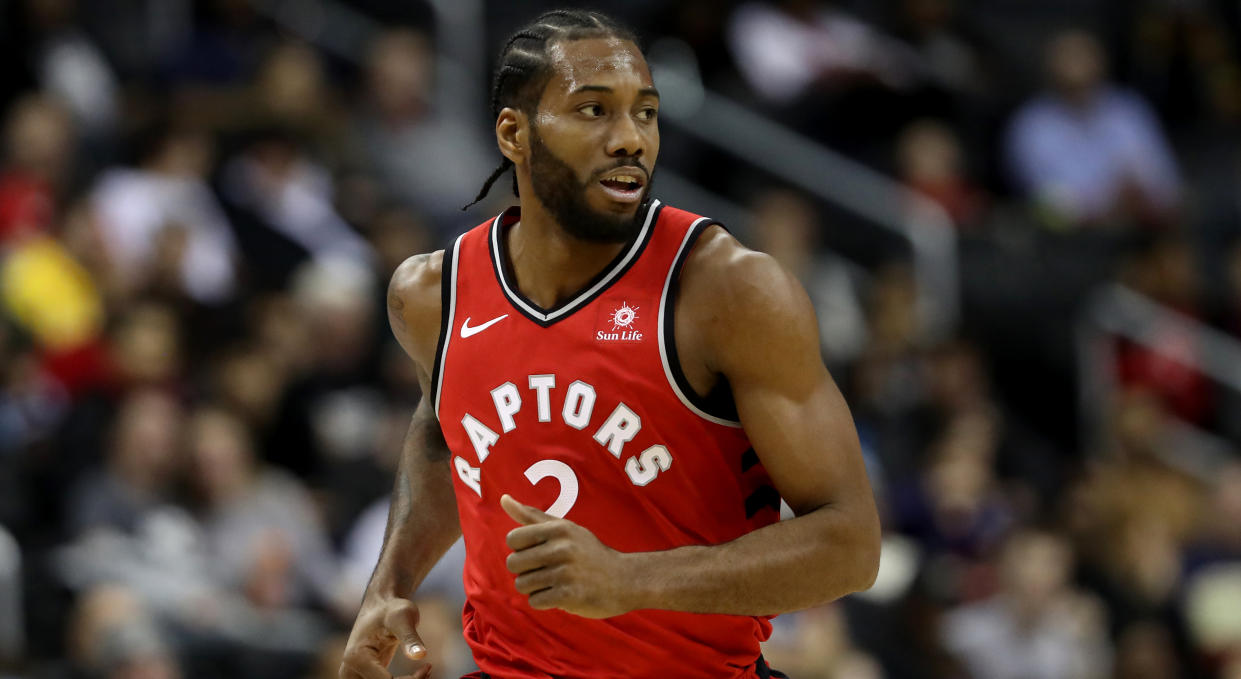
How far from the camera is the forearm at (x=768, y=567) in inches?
147

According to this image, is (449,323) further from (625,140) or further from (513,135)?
(625,140)

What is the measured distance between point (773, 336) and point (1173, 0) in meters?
12.1

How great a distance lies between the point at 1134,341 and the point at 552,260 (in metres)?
8.60

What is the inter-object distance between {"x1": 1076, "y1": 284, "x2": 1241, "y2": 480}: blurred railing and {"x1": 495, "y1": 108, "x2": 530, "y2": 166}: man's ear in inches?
333

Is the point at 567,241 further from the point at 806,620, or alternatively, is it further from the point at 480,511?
the point at 806,620

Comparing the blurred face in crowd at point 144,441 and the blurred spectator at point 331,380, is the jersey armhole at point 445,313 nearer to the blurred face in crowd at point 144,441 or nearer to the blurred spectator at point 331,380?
the blurred face in crowd at point 144,441

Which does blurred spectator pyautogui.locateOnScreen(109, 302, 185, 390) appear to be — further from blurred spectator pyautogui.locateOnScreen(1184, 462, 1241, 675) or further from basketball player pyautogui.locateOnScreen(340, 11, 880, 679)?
blurred spectator pyautogui.locateOnScreen(1184, 462, 1241, 675)

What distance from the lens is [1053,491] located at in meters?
11.5

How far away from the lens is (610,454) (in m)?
4.07

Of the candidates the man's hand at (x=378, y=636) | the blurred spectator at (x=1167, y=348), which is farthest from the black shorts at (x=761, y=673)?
the blurred spectator at (x=1167, y=348)

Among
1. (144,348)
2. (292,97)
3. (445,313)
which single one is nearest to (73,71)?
(292,97)

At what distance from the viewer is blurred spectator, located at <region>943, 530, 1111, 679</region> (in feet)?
32.6

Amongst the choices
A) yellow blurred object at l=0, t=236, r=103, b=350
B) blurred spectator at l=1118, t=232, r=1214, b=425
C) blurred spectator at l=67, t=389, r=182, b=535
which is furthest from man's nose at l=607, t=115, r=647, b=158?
blurred spectator at l=1118, t=232, r=1214, b=425

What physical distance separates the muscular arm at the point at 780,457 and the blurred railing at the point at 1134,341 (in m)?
8.52
